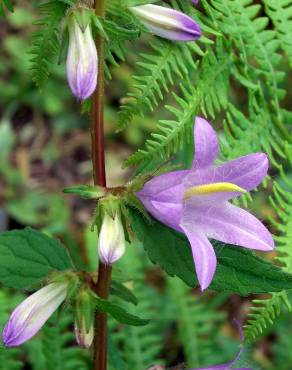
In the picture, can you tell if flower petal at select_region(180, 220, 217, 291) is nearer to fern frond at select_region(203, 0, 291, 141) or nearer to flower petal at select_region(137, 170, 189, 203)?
flower petal at select_region(137, 170, 189, 203)

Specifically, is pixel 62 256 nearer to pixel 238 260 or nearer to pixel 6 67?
pixel 238 260

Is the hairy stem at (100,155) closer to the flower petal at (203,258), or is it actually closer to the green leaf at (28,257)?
the green leaf at (28,257)

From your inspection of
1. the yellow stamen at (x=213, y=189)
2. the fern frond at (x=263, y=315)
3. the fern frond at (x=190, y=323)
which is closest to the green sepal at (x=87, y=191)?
the yellow stamen at (x=213, y=189)

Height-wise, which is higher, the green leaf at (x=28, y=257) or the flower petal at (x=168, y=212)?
the flower petal at (x=168, y=212)

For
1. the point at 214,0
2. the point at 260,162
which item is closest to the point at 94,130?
the point at 260,162

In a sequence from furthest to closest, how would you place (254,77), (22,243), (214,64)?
(254,77)
(214,64)
(22,243)

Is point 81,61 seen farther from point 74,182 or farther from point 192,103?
point 74,182
